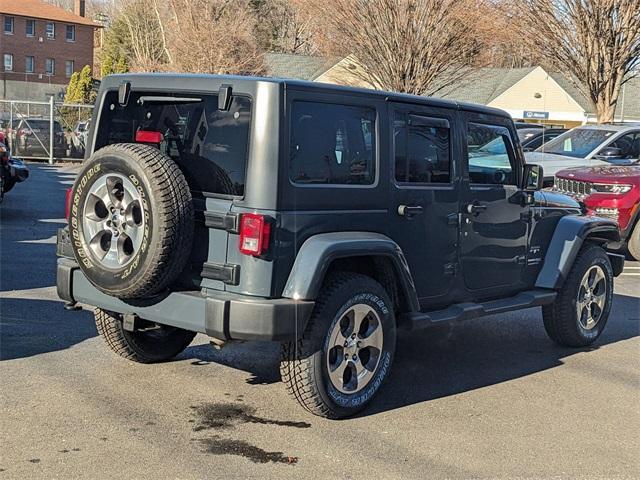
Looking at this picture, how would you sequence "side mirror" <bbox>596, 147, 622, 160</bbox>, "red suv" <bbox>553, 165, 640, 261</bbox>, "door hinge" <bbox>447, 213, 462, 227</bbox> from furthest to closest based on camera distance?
"side mirror" <bbox>596, 147, 622, 160</bbox>
"red suv" <bbox>553, 165, 640, 261</bbox>
"door hinge" <bbox>447, 213, 462, 227</bbox>

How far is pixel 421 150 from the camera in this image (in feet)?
19.7

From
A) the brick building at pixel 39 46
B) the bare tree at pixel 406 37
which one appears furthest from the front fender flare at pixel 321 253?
the brick building at pixel 39 46

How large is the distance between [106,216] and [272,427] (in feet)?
5.23

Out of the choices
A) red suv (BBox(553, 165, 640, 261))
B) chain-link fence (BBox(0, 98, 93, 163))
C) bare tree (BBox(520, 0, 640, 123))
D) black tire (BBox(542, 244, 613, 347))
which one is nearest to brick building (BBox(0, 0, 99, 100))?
chain-link fence (BBox(0, 98, 93, 163))

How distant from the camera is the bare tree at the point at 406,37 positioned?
21500 millimetres

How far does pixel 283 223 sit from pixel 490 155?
2406 millimetres

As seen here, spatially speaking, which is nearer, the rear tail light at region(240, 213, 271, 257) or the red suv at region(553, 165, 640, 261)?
the rear tail light at region(240, 213, 271, 257)

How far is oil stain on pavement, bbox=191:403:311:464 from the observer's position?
4.74 metres

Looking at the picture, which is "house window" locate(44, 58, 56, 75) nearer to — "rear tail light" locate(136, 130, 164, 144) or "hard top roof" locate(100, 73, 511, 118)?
"hard top roof" locate(100, 73, 511, 118)

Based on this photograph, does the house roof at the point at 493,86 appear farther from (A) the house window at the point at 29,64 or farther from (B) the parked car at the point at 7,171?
(A) the house window at the point at 29,64

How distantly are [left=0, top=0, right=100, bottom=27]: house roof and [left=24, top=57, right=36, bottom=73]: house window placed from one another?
379 cm

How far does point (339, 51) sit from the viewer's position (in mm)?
23641

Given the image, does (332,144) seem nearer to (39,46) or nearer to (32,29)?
(39,46)

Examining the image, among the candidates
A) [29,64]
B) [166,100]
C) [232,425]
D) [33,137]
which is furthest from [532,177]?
[29,64]
